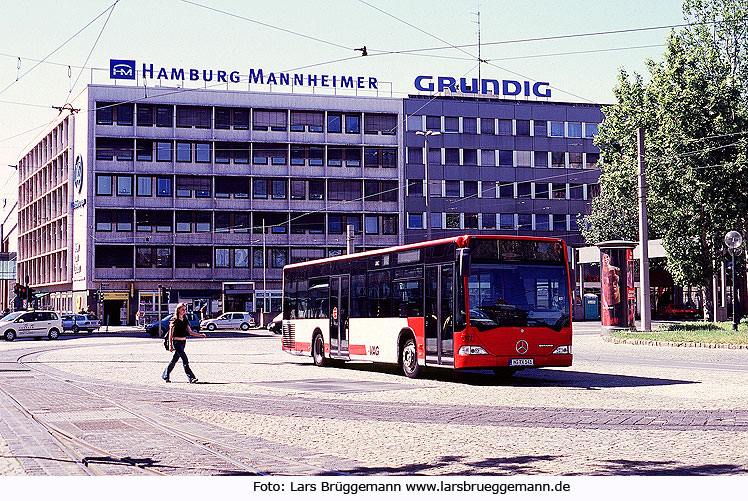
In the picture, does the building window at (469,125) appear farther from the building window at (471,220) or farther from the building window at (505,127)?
the building window at (471,220)

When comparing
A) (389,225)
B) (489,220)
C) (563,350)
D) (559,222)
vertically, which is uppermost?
(489,220)

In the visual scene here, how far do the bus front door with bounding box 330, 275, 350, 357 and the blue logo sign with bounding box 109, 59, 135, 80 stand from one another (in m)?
58.1

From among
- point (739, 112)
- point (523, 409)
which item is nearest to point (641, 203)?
point (739, 112)

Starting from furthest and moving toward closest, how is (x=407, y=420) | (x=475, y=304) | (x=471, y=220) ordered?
(x=471, y=220) < (x=475, y=304) < (x=407, y=420)

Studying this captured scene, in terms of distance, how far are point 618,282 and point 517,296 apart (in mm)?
23880

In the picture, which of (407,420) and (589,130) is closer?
(407,420)

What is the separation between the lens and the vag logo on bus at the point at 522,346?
1770 cm

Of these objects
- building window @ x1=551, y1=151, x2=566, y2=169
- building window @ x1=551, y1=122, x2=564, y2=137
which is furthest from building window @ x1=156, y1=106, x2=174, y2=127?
building window @ x1=551, y1=151, x2=566, y2=169

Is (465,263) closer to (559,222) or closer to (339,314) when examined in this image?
(339,314)

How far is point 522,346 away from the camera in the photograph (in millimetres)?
17719

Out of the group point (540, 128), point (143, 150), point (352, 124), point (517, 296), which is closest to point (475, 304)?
point (517, 296)

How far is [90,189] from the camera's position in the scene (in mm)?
79438
